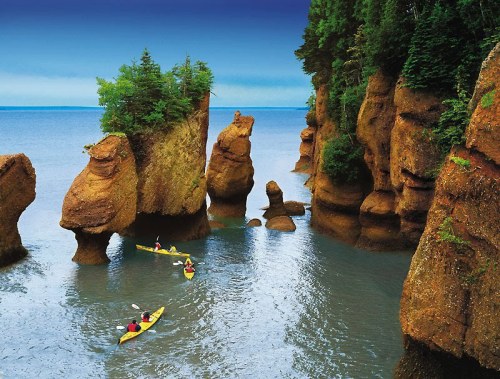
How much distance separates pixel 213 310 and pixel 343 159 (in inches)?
728

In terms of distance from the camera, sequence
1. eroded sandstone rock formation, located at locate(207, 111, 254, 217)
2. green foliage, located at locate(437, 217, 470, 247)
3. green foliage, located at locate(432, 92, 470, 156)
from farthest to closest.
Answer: eroded sandstone rock formation, located at locate(207, 111, 254, 217) → green foliage, located at locate(432, 92, 470, 156) → green foliage, located at locate(437, 217, 470, 247)

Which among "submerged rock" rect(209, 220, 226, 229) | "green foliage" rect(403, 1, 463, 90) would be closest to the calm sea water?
"submerged rock" rect(209, 220, 226, 229)

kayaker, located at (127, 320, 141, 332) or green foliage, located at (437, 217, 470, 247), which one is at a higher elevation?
green foliage, located at (437, 217, 470, 247)

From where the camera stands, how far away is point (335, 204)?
43.4 meters

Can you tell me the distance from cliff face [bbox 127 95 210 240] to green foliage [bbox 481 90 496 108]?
29.5 m

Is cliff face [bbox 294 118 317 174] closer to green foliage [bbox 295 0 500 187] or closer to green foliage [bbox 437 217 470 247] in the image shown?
green foliage [bbox 295 0 500 187]

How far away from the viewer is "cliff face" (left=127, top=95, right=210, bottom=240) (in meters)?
41.9

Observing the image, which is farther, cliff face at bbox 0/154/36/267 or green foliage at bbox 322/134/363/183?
green foliage at bbox 322/134/363/183

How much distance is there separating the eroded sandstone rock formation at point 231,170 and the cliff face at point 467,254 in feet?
121

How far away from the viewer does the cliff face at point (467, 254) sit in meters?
15.8

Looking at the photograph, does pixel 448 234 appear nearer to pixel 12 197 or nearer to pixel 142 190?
pixel 142 190

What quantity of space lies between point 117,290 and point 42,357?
863cm

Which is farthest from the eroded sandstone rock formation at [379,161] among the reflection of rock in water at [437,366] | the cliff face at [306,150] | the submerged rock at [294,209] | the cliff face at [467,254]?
the cliff face at [306,150]

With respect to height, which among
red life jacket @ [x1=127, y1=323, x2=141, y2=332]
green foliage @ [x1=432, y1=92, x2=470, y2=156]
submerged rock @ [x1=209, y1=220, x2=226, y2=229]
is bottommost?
submerged rock @ [x1=209, y1=220, x2=226, y2=229]
